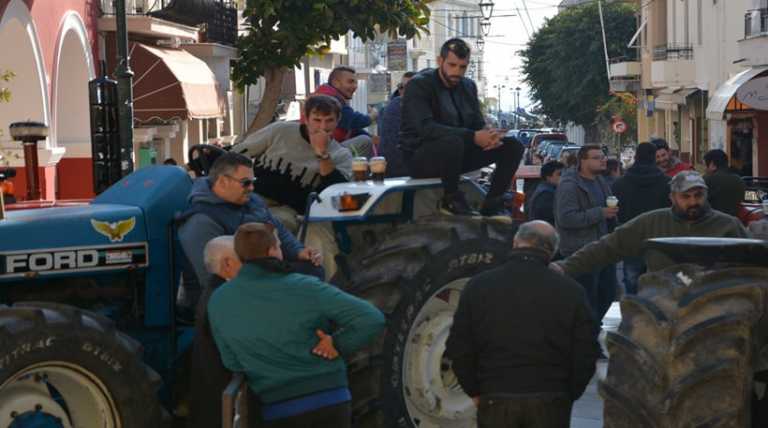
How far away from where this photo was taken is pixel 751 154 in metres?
38.3

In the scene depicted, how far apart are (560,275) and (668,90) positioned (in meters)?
49.2

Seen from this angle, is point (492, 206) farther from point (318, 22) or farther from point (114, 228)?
point (318, 22)

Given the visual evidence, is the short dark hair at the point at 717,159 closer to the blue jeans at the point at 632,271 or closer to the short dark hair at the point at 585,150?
the blue jeans at the point at 632,271

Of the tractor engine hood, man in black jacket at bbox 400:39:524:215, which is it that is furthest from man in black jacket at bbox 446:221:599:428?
man in black jacket at bbox 400:39:524:215

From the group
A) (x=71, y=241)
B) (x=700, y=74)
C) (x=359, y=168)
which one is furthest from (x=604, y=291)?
(x=700, y=74)

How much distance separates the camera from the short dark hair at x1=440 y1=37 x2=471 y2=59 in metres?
8.83

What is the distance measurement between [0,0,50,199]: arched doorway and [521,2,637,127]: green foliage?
2297 inches

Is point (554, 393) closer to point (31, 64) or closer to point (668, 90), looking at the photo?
point (31, 64)

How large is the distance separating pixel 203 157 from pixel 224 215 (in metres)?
1.13

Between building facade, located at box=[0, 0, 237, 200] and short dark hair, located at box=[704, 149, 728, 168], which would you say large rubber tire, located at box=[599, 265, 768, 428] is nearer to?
short dark hair, located at box=[704, 149, 728, 168]

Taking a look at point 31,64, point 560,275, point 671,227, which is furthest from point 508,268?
point 31,64

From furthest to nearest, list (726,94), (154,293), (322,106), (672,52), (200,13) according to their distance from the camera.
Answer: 1. (672,52)
2. (726,94)
3. (200,13)
4. (322,106)
5. (154,293)

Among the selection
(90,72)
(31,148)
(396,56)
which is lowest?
(31,148)

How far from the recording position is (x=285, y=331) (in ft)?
20.6
